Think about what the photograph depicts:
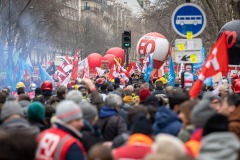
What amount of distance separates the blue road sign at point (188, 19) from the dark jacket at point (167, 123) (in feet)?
14.8

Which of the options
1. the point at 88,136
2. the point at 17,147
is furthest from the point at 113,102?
the point at 17,147

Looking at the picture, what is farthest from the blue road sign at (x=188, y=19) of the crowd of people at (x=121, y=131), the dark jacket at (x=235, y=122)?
the dark jacket at (x=235, y=122)

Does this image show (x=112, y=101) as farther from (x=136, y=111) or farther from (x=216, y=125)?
(x=216, y=125)

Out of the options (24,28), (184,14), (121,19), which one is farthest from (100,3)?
(184,14)

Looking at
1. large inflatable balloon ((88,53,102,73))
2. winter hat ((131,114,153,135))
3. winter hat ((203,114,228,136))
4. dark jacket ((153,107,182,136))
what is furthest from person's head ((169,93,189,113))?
large inflatable balloon ((88,53,102,73))

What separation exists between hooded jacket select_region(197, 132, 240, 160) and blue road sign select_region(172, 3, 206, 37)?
291 inches

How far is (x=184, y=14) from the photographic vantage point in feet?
44.6

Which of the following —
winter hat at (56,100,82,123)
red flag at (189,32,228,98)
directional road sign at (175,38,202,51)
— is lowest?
winter hat at (56,100,82,123)

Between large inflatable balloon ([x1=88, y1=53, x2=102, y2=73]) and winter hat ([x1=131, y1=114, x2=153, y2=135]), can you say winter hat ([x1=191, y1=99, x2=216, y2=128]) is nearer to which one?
winter hat ([x1=131, y1=114, x2=153, y2=135])

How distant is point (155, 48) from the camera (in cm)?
3731

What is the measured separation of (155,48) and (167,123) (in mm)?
28190

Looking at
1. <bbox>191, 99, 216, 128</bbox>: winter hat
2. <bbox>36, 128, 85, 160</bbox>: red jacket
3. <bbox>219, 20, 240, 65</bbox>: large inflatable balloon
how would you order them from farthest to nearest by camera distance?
<bbox>219, 20, 240, 65</bbox>: large inflatable balloon → <bbox>191, 99, 216, 128</bbox>: winter hat → <bbox>36, 128, 85, 160</bbox>: red jacket

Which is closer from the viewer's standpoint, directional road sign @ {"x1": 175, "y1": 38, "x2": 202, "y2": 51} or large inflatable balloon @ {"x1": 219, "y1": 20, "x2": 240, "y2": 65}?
directional road sign @ {"x1": 175, "y1": 38, "x2": 202, "y2": 51}

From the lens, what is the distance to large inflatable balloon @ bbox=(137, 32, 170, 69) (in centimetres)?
3644
